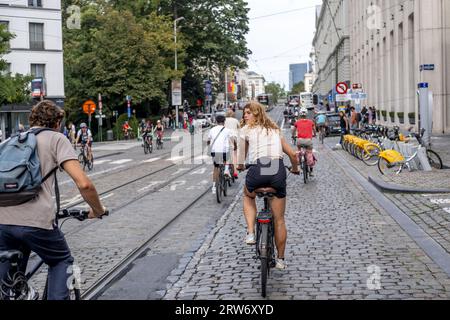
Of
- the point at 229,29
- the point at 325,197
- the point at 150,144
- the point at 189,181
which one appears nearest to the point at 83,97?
the point at 229,29

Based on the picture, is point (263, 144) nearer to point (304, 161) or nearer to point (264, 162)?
point (264, 162)

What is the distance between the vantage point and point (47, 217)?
165 inches

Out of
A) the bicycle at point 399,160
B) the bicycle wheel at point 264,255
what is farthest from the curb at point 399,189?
the bicycle wheel at point 264,255

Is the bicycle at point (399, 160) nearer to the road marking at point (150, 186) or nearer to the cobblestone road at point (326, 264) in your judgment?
the road marking at point (150, 186)

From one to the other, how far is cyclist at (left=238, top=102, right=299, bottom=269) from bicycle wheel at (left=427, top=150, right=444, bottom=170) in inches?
488

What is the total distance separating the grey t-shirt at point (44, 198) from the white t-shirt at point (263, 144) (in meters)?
2.76

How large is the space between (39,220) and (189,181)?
14.3 metres

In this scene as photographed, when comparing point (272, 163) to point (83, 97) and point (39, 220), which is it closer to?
point (39, 220)

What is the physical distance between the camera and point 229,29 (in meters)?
61.9

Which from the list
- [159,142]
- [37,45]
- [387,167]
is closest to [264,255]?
[387,167]

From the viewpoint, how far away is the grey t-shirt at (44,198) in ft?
13.6

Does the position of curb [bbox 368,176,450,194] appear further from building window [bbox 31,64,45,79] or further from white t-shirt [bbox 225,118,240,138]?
building window [bbox 31,64,45,79]

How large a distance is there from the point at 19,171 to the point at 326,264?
13.7 ft

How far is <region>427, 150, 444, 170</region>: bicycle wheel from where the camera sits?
18453 mm
